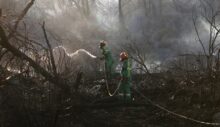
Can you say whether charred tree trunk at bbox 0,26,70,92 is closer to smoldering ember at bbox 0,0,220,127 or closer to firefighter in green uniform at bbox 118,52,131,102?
smoldering ember at bbox 0,0,220,127

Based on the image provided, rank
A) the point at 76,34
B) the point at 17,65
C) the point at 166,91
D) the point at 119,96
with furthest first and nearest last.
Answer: the point at 76,34 → the point at 166,91 → the point at 119,96 → the point at 17,65

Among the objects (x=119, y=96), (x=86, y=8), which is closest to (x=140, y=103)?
(x=119, y=96)

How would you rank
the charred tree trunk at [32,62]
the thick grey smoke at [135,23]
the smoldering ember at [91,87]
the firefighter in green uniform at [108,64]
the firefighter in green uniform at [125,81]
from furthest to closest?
1. the thick grey smoke at [135,23]
2. the firefighter in green uniform at [108,64]
3. the firefighter in green uniform at [125,81]
4. the smoldering ember at [91,87]
5. the charred tree trunk at [32,62]

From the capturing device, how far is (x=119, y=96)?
40.6ft

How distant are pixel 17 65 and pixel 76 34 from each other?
2840cm

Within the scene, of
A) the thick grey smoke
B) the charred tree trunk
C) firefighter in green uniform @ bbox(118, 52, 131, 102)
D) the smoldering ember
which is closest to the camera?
the charred tree trunk

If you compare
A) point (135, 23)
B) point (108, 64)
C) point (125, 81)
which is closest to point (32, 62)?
point (125, 81)

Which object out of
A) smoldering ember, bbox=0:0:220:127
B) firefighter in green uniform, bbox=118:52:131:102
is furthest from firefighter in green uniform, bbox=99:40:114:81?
firefighter in green uniform, bbox=118:52:131:102

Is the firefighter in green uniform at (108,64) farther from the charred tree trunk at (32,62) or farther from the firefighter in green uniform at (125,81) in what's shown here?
the charred tree trunk at (32,62)

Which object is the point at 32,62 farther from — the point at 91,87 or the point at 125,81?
the point at 91,87

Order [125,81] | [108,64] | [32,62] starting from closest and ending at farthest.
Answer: [32,62]
[125,81]
[108,64]

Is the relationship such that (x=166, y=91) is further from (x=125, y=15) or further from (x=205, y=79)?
(x=125, y=15)

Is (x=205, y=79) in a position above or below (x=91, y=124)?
above

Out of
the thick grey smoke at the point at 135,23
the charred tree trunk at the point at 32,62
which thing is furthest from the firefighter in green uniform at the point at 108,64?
the thick grey smoke at the point at 135,23
